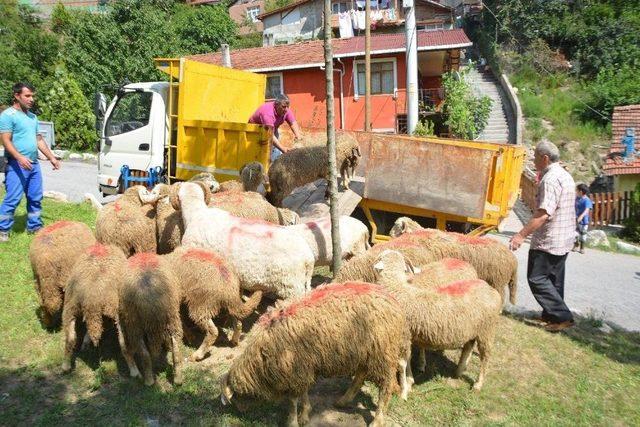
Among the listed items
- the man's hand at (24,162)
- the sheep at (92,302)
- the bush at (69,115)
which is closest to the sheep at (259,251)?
the sheep at (92,302)

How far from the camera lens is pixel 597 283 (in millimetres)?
9766

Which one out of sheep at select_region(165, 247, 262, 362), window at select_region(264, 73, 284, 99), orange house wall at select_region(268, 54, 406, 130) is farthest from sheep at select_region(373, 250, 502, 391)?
window at select_region(264, 73, 284, 99)

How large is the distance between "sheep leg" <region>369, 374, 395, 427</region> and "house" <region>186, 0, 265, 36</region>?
49.1 m

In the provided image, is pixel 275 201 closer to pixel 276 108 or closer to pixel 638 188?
pixel 276 108

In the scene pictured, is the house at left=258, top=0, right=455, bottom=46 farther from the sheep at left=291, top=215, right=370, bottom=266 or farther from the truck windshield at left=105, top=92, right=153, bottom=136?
the sheep at left=291, top=215, right=370, bottom=266

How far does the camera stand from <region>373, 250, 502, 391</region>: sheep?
4.58 metres

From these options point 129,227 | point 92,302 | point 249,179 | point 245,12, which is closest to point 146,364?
point 92,302

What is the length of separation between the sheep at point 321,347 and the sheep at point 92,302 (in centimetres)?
128

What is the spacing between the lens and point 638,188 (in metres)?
16.8

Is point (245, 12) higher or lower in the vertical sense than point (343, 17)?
higher

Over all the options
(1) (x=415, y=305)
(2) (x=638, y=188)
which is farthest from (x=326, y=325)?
(2) (x=638, y=188)

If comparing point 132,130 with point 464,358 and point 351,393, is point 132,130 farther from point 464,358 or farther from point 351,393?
point 464,358

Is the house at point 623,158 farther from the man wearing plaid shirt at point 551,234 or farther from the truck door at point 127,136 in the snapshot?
the truck door at point 127,136

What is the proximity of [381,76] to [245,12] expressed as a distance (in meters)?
35.0
